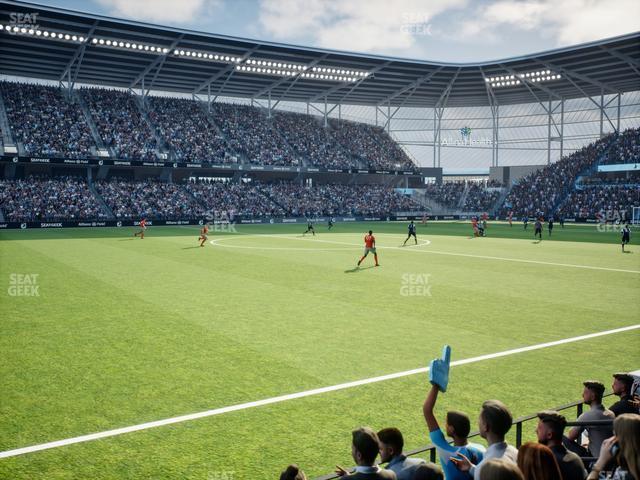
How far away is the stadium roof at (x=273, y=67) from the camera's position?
164ft

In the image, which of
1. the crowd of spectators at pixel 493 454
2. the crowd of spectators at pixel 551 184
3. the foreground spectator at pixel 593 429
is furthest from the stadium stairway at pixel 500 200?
the crowd of spectators at pixel 493 454

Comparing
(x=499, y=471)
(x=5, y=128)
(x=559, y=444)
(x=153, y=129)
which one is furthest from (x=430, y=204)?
(x=499, y=471)

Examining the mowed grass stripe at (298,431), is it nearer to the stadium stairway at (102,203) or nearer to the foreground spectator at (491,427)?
the foreground spectator at (491,427)

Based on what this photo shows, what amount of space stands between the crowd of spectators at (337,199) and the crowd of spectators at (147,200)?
1132 centimetres

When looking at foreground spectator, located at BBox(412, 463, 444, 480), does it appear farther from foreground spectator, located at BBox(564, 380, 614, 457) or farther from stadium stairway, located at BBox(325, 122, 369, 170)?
stadium stairway, located at BBox(325, 122, 369, 170)

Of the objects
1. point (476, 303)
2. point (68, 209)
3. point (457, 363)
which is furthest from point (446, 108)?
point (457, 363)

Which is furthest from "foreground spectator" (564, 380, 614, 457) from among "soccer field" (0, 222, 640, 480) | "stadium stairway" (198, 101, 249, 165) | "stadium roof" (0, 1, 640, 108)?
"stadium stairway" (198, 101, 249, 165)

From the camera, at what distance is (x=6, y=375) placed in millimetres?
8938

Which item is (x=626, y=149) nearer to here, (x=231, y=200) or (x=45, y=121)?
(x=231, y=200)

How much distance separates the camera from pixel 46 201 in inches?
1998

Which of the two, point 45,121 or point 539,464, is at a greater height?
point 45,121

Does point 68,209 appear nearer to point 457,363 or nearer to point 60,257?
point 60,257

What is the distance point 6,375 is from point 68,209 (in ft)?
152

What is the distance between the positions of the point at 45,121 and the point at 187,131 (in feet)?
51.2
